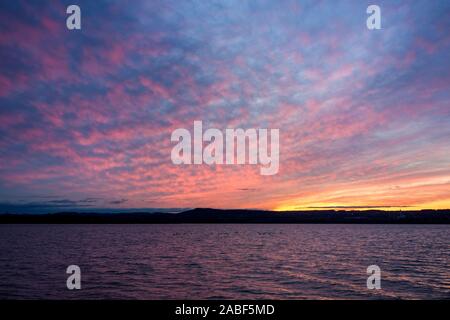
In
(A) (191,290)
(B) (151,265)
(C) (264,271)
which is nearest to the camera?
(A) (191,290)

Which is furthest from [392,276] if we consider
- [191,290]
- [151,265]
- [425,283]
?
[151,265]

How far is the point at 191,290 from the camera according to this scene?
101ft

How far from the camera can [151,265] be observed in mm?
49031

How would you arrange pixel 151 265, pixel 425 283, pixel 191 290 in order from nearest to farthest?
1. pixel 191 290
2. pixel 425 283
3. pixel 151 265
